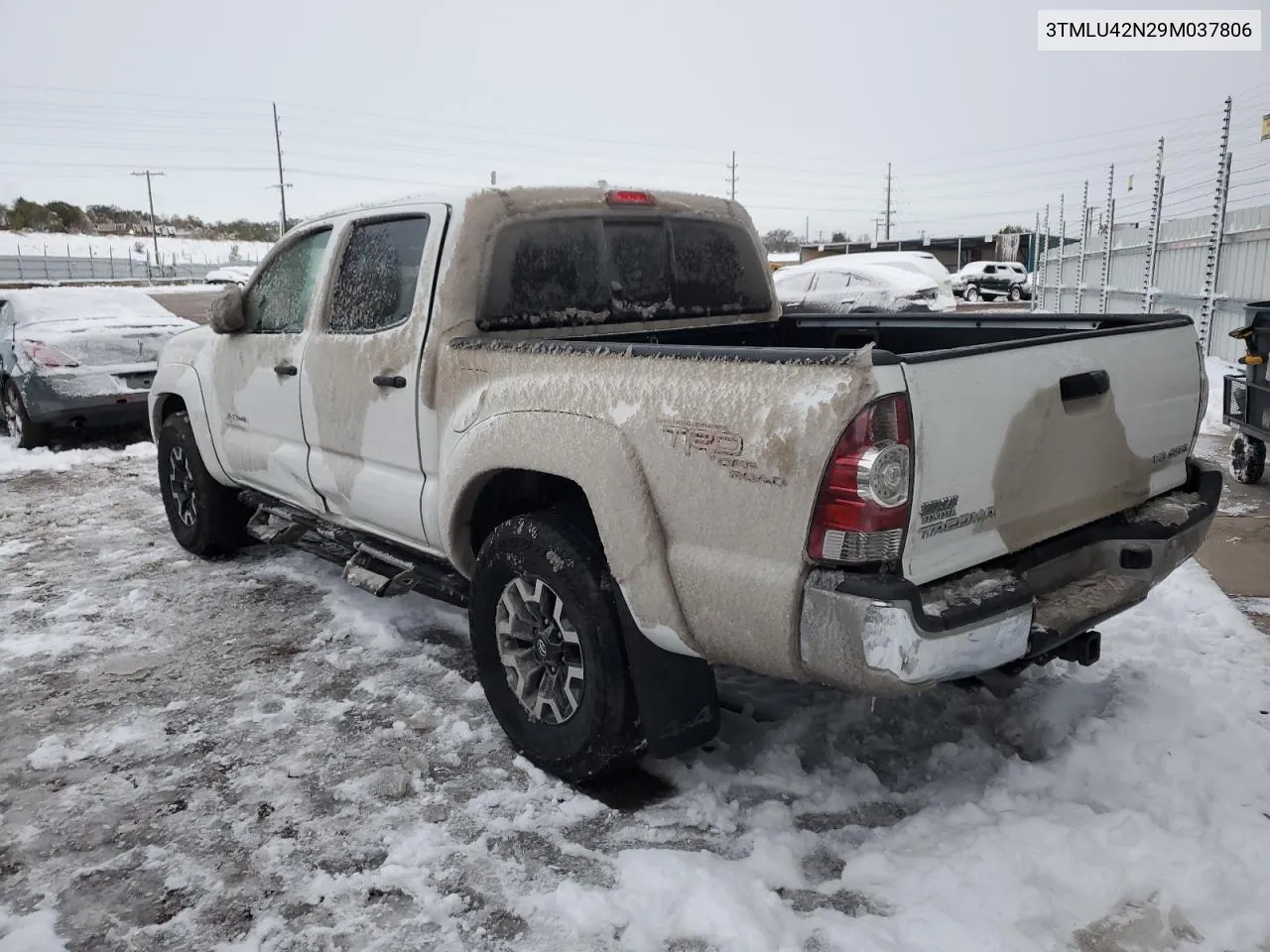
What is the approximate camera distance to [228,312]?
4902 millimetres

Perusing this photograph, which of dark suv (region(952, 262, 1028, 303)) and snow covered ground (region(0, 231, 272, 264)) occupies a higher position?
snow covered ground (region(0, 231, 272, 264))

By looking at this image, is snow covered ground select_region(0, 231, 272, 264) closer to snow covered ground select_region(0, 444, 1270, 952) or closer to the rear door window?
the rear door window

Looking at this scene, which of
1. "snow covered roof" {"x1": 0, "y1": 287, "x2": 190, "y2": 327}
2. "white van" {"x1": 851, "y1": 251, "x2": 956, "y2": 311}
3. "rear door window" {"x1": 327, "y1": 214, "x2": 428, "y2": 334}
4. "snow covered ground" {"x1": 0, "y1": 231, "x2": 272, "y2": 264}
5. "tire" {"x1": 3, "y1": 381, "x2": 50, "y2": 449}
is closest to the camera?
"rear door window" {"x1": 327, "y1": 214, "x2": 428, "y2": 334}

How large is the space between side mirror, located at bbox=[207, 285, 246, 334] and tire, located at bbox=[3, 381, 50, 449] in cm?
566

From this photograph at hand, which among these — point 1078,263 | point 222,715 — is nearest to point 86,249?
point 1078,263

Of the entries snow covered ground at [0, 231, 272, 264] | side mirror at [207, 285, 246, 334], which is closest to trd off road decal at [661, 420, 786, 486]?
side mirror at [207, 285, 246, 334]

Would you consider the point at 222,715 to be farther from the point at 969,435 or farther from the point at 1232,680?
the point at 1232,680

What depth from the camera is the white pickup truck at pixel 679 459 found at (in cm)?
243

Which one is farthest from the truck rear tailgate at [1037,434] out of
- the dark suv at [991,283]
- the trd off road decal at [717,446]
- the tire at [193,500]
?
the dark suv at [991,283]

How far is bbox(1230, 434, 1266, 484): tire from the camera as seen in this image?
6.94 metres

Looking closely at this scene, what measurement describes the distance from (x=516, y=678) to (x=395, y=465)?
105 centimetres

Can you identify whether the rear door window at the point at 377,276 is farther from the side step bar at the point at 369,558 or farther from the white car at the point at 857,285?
the white car at the point at 857,285

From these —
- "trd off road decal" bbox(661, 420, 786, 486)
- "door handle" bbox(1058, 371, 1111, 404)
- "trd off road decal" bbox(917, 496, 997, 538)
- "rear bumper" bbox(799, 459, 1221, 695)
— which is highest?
"door handle" bbox(1058, 371, 1111, 404)

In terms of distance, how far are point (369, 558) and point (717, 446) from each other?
227 cm
